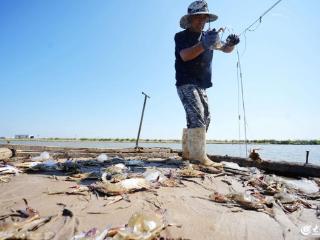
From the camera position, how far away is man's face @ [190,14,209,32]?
5.31m

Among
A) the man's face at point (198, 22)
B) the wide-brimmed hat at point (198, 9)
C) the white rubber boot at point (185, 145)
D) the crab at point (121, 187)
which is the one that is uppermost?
the wide-brimmed hat at point (198, 9)

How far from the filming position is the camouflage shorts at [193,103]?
5246 millimetres

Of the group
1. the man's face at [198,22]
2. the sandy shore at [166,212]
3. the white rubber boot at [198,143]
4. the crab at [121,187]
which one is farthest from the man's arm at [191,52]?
the crab at [121,187]

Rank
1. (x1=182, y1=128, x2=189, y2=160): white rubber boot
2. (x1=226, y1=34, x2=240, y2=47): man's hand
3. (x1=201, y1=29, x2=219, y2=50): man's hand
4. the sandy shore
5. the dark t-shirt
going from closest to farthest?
1. the sandy shore
2. (x1=201, y1=29, x2=219, y2=50): man's hand
3. (x1=226, y1=34, x2=240, y2=47): man's hand
4. the dark t-shirt
5. (x1=182, y1=128, x2=189, y2=160): white rubber boot

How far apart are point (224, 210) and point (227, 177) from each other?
1.63 m

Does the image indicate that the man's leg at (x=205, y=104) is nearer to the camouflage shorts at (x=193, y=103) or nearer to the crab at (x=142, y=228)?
the camouflage shorts at (x=193, y=103)

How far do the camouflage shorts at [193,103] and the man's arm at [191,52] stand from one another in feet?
1.85

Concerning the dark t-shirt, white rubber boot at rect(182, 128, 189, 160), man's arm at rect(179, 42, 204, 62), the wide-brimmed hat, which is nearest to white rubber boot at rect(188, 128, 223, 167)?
white rubber boot at rect(182, 128, 189, 160)

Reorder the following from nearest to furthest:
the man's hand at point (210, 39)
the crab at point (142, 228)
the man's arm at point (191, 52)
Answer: the crab at point (142, 228)
the man's hand at point (210, 39)
the man's arm at point (191, 52)

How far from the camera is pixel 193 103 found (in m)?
5.26

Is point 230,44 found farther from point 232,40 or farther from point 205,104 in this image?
point 205,104

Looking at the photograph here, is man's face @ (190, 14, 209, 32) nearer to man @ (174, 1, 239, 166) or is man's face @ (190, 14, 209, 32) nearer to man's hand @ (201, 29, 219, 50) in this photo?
man @ (174, 1, 239, 166)

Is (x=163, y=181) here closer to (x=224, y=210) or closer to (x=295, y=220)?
(x=224, y=210)

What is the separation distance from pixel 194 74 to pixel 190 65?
0.19 metres
